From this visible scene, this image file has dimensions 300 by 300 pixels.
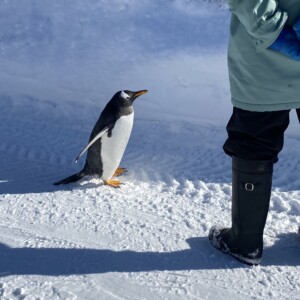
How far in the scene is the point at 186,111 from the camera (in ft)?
11.0

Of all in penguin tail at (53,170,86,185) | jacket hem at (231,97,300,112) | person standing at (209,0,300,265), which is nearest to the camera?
person standing at (209,0,300,265)

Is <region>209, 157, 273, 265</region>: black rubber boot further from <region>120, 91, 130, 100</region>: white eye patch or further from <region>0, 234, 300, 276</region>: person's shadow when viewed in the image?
<region>120, 91, 130, 100</region>: white eye patch

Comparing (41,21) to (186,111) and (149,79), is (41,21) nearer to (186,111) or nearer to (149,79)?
(149,79)

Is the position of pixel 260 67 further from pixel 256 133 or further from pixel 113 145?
pixel 113 145

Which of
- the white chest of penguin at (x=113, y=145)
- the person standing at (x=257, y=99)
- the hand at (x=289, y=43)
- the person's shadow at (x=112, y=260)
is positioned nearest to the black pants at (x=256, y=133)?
the person standing at (x=257, y=99)

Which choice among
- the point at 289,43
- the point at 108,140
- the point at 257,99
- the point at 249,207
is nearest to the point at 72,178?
the point at 108,140

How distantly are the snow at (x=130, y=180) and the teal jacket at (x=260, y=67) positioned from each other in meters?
0.51

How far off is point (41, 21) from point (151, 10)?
3.84 ft

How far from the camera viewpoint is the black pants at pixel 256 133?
1.39 meters

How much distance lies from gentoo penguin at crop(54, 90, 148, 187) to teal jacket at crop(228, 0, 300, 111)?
86 centimetres

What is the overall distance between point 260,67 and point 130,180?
1076 millimetres

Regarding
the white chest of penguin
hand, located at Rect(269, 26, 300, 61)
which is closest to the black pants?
hand, located at Rect(269, 26, 300, 61)

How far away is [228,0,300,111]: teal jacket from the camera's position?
125 centimetres

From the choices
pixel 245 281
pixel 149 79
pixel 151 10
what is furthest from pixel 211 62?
pixel 245 281
